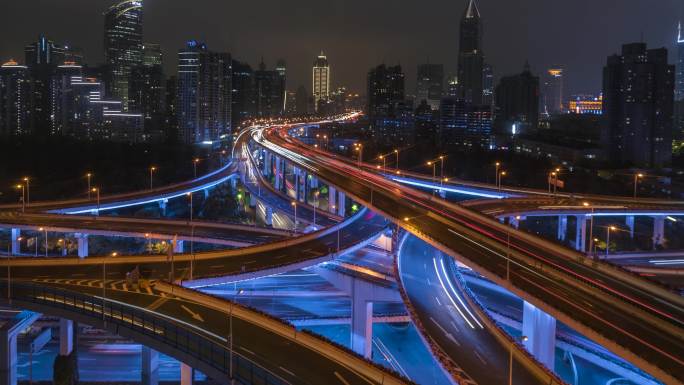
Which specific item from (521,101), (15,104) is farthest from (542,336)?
(521,101)

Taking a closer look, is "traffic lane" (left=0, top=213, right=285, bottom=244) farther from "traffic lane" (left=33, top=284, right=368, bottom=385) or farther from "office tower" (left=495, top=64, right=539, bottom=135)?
"office tower" (left=495, top=64, right=539, bottom=135)

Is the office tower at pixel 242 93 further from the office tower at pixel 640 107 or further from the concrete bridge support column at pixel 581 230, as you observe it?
the concrete bridge support column at pixel 581 230

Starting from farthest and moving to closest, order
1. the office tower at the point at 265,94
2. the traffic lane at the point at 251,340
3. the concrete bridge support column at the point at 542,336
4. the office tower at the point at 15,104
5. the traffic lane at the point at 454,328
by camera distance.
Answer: the office tower at the point at 265,94 → the office tower at the point at 15,104 → the concrete bridge support column at the point at 542,336 → the traffic lane at the point at 454,328 → the traffic lane at the point at 251,340

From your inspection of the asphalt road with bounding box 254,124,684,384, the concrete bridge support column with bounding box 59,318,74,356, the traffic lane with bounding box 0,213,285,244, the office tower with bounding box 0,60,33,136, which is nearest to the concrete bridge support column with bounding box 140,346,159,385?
the concrete bridge support column with bounding box 59,318,74,356

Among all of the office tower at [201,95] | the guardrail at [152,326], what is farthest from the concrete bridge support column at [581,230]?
the office tower at [201,95]

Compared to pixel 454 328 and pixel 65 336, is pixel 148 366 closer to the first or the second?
pixel 65 336
